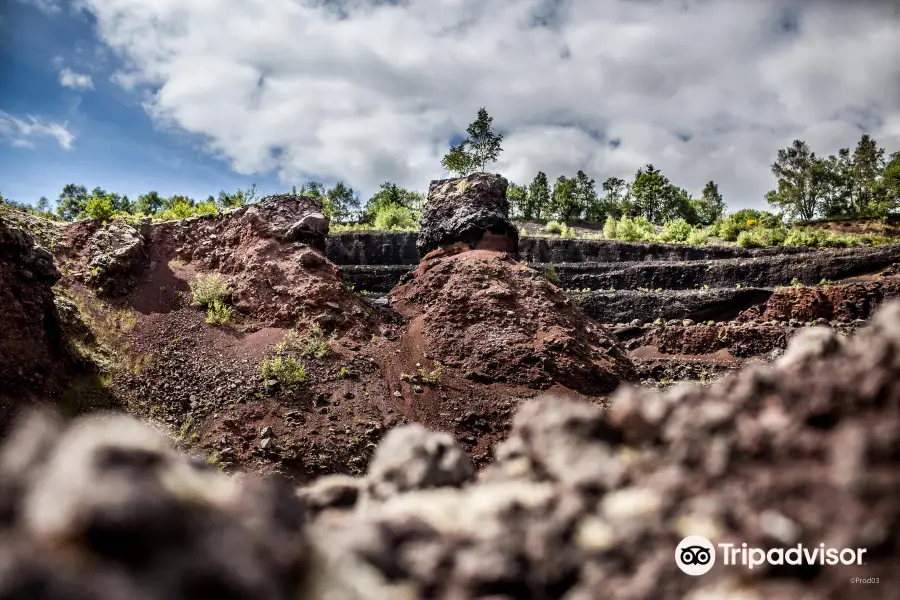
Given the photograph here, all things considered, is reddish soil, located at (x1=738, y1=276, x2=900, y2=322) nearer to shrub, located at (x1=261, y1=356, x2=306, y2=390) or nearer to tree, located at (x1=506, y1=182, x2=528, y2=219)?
shrub, located at (x1=261, y1=356, x2=306, y2=390)

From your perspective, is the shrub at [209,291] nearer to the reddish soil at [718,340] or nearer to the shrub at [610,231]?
the reddish soil at [718,340]

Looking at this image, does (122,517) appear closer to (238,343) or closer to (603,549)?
(603,549)

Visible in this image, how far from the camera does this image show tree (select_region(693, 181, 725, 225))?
65.8m

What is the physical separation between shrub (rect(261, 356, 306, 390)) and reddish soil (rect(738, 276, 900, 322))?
15304mm

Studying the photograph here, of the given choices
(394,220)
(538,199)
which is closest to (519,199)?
(538,199)

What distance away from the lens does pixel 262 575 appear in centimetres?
123

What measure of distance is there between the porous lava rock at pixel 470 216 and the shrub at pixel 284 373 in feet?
22.4

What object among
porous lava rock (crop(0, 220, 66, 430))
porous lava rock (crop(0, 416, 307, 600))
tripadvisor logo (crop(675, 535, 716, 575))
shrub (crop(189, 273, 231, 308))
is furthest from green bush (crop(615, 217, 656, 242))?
porous lava rock (crop(0, 416, 307, 600))

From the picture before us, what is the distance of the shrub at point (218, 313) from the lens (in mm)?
12469

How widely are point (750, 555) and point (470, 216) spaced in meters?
14.9

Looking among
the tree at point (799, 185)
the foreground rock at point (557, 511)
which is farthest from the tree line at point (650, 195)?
the foreground rock at point (557, 511)

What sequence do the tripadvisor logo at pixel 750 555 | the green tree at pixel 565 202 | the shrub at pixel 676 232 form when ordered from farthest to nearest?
the green tree at pixel 565 202 < the shrub at pixel 676 232 < the tripadvisor logo at pixel 750 555

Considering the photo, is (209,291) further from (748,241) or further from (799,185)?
(799,185)

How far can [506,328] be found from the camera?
12945 mm
